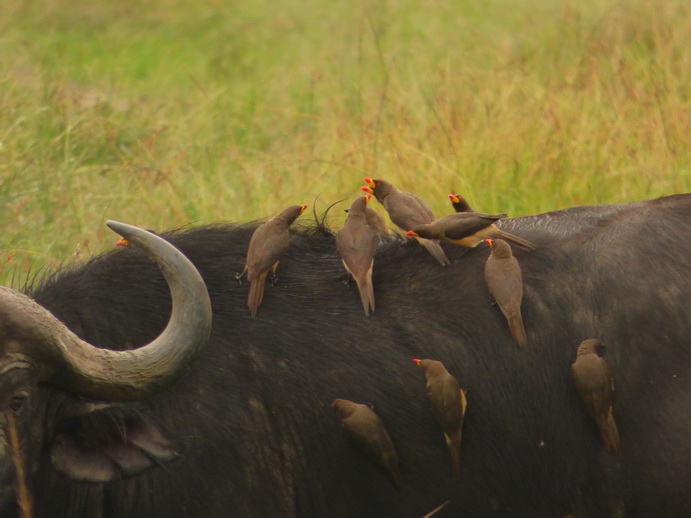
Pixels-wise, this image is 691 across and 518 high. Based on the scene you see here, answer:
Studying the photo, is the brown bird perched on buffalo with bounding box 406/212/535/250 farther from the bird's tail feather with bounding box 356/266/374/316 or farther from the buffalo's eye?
the buffalo's eye

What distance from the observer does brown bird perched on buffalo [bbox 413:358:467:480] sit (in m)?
3.89

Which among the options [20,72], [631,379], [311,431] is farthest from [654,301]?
[20,72]

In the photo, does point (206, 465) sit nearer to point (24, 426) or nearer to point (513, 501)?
point (24, 426)

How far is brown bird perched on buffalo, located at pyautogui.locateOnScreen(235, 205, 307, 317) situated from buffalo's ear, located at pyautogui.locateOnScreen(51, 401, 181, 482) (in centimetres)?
67

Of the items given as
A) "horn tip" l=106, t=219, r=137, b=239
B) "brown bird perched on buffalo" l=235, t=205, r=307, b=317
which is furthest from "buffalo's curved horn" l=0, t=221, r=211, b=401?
"brown bird perched on buffalo" l=235, t=205, r=307, b=317

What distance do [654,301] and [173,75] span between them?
8709 mm

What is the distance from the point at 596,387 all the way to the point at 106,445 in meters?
1.53

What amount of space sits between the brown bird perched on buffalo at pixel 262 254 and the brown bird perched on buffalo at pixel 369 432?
1.53 feet

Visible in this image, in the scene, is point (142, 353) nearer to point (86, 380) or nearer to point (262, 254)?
point (86, 380)

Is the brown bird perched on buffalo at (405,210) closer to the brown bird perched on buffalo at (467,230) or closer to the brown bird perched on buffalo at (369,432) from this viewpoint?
the brown bird perched on buffalo at (467,230)

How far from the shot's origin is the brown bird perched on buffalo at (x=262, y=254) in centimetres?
407

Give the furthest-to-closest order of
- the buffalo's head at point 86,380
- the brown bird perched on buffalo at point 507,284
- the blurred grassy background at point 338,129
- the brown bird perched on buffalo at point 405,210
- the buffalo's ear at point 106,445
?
the blurred grassy background at point 338,129 → the brown bird perched on buffalo at point 405,210 → the brown bird perched on buffalo at point 507,284 → the buffalo's ear at point 106,445 → the buffalo's head at point 86,380

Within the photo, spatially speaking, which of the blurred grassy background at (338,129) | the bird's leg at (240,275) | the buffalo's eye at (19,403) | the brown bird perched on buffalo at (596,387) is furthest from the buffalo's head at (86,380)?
the blurred grassy background at (338,129)

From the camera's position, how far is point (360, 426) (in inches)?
152
